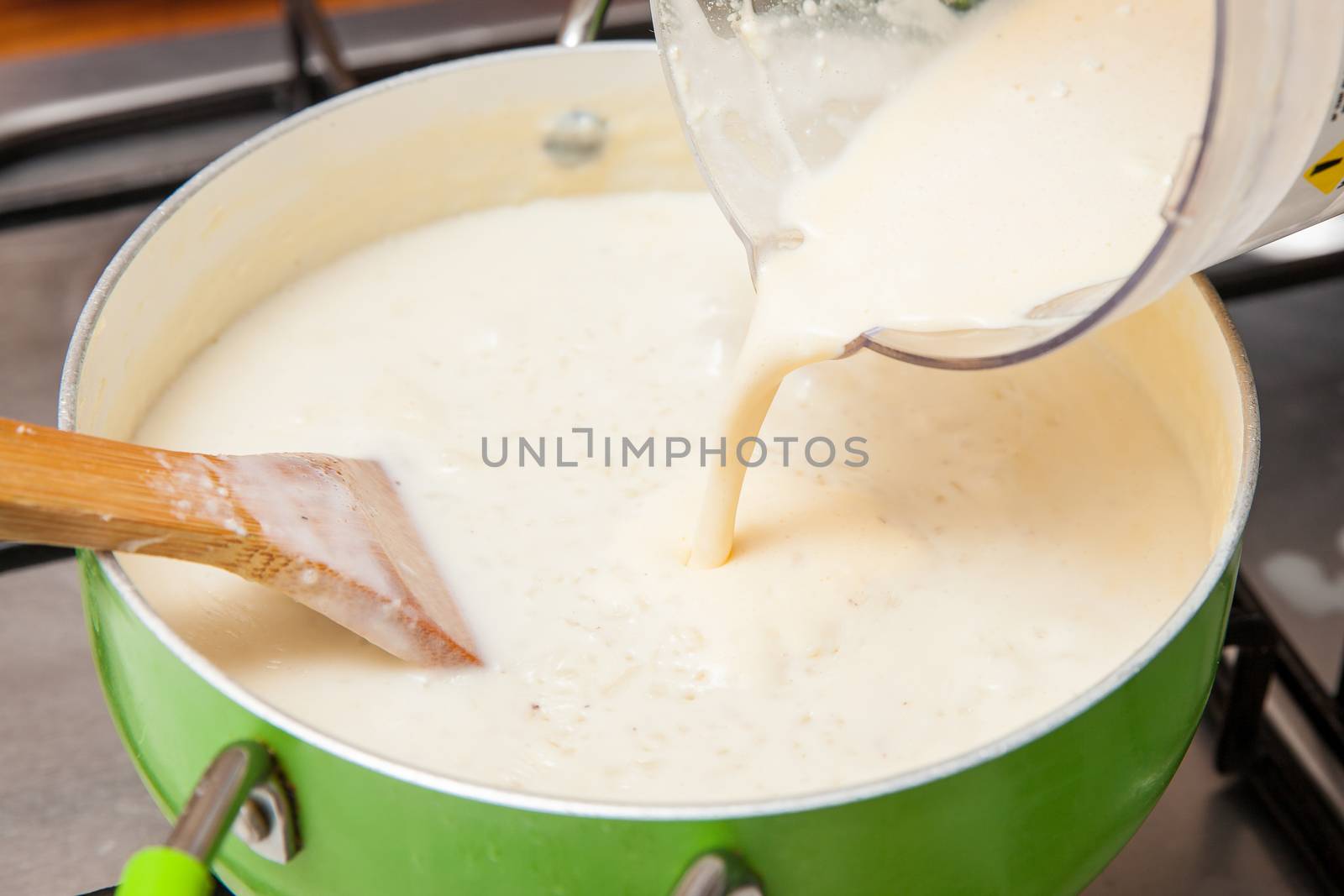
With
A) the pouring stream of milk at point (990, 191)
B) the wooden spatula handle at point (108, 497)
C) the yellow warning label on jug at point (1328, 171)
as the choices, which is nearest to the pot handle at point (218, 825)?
the wooden spatula handle at point (108, 497)

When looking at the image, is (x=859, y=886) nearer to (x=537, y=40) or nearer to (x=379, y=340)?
(x=379, y=340)

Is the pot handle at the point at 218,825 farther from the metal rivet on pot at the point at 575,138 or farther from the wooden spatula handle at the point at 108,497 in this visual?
the metal rivet on pot at the point at 575,138

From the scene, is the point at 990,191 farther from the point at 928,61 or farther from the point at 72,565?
the point at 72,565

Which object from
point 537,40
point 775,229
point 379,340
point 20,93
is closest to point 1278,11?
point 775,229

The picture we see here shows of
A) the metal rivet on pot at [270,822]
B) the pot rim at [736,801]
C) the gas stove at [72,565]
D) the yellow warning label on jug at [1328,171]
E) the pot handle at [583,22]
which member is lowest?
the gas stove at [72,565]

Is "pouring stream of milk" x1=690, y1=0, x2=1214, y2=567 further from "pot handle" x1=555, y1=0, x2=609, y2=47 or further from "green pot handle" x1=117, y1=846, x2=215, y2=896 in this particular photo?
"green pot handle" x1=117, y1=846, x2=215, y2=896

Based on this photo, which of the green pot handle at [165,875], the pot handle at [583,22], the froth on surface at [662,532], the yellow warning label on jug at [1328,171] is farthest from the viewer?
the pot handle at [583,22]

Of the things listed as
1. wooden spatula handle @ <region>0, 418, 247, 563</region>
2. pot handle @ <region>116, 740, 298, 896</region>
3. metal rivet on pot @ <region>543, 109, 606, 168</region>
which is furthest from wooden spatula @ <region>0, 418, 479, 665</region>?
metal rivet on pot @ <region>543, 109, 606, 168</region>
